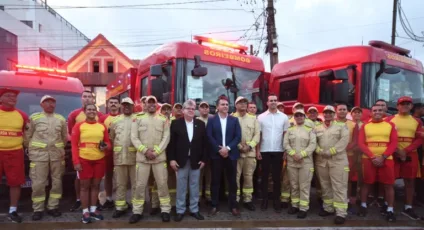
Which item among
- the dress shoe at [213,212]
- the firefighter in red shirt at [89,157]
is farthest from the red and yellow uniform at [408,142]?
the firefighter in red shirt at [89,157]

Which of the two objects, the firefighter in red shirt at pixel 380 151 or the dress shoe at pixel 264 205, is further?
the dress shoe at pixel 264 205

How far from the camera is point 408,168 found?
549 cm

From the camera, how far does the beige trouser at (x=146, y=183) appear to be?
4957mm

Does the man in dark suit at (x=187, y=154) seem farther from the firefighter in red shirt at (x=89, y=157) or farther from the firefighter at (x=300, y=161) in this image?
the firefighter at (x=300, y=161)

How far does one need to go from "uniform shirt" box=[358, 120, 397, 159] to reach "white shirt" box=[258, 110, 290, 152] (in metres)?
1.25

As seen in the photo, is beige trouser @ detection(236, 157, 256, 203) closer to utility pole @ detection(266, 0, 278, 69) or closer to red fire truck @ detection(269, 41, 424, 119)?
red fire truck @ detection(269, 41, 424, 119)

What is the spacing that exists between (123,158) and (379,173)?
4.04 meters

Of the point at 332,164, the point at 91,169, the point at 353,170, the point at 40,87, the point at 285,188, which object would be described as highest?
the point at 40,87

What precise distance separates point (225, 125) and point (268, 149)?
2.94ft

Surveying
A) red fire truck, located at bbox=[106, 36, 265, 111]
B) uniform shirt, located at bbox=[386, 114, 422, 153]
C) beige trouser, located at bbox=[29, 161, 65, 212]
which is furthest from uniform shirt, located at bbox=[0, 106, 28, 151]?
uniform shirt, located at bbox=[386, 114, 422, 153]

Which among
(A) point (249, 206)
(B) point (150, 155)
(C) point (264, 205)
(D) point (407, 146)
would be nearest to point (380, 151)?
(D) point (407, 146)

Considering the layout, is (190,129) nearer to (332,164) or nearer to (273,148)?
(273,148)

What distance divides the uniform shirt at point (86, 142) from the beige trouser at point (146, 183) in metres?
0.70

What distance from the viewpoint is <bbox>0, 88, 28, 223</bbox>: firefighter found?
495cm
